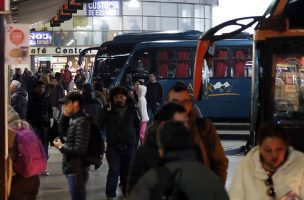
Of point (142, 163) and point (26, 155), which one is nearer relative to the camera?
point (142, 163)

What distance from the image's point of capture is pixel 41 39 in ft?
151

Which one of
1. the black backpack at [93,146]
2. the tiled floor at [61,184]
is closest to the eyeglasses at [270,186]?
the black backpack at [93,146]

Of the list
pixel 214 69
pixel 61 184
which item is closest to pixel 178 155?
pixel 61 184

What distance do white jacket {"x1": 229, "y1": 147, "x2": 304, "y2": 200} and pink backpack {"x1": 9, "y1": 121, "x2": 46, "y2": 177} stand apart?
2.77 meters

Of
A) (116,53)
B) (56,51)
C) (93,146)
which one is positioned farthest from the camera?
(56,51)

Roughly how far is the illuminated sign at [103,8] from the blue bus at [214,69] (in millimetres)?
24195

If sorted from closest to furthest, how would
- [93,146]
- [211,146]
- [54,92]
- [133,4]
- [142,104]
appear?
[211,146] < [93,146] < [142,104] < [54,92] < [133,4]

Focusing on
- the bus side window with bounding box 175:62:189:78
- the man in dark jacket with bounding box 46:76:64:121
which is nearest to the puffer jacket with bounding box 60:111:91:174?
the man in dark jacket with bounding box 46:76:64:121

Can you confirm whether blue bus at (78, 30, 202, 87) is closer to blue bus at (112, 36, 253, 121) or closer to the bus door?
blue bus at (112, 36, 253, 121)

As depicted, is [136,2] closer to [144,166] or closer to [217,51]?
[217,51]

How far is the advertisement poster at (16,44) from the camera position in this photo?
656cm

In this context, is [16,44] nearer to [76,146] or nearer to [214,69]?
[76,146]

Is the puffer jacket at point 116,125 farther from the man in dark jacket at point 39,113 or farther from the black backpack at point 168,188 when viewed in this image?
the black backpack at point 168,188

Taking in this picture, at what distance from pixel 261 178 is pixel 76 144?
131 inches
